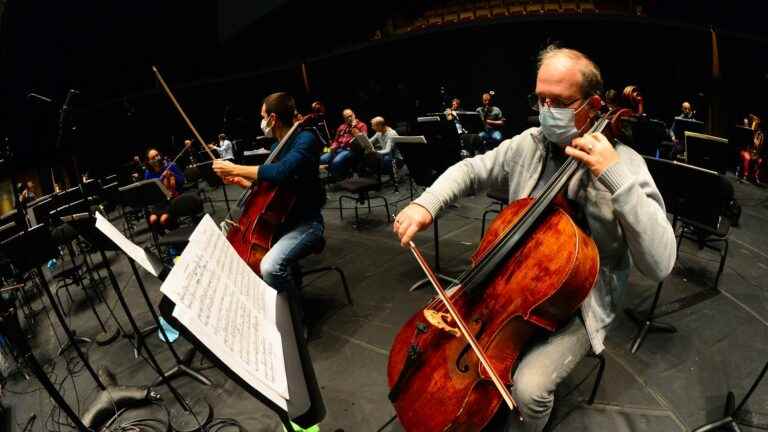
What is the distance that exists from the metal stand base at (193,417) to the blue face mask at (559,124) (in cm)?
232

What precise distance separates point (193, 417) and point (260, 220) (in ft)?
4.06

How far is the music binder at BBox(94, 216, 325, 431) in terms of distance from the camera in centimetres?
76

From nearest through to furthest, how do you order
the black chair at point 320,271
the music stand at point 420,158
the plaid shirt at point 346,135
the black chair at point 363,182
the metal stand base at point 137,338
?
the black chair at point 320,271, the metal stand base at point 137,338, the music stand at point 420,158, the black chair at point 363,182, the plaid shirt at point 346,135

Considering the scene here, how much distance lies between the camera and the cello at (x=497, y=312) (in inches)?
51.9

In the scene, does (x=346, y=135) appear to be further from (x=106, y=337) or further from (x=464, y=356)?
(x=464, y=356)

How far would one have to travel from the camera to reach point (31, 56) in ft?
23.4

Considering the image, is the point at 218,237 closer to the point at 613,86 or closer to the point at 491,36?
the point at 491,36

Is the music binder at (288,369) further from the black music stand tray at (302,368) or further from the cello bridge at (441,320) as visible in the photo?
the cello bridge at (441,320)

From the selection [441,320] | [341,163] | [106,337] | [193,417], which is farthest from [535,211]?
[341,163]

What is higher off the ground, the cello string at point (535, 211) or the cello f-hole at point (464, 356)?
the cello string at point (535, 211)

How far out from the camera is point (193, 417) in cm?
232

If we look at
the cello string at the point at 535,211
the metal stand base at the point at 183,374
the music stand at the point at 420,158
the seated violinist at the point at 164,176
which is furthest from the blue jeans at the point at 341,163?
the cello string at the point at 535,211

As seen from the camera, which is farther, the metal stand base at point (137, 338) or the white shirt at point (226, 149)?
the white shirt at point (226, 149)

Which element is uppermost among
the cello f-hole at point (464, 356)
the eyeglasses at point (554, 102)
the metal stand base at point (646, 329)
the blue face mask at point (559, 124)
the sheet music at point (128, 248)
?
the eyeglasses at point (554, 102)
